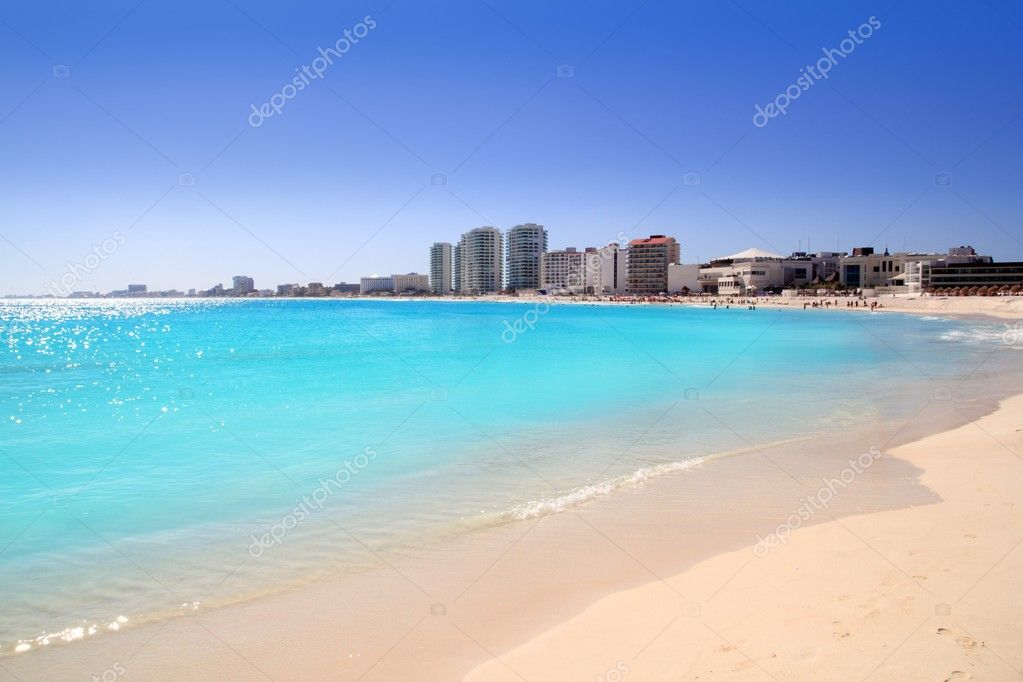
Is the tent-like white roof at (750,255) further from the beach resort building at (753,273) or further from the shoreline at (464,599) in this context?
the shoreline at (464,599)

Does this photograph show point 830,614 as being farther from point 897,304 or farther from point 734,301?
point 734,301

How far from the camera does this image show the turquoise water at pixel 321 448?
23.0ft

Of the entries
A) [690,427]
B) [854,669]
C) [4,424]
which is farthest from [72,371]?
[854,669]

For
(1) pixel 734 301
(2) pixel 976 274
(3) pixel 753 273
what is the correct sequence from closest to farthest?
(2) pixel 976 274
(1) pixel 734 301
(3) pixel 753 273

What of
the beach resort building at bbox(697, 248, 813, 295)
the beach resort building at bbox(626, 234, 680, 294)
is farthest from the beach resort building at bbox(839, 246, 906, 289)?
the beach resort building at bbox(626, 234, 680, 294)

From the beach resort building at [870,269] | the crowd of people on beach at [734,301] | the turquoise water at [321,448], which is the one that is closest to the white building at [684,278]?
the crowd of people on beach at [734,301]

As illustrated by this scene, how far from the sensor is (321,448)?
12820 millimetres

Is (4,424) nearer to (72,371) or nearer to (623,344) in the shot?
(72,371)

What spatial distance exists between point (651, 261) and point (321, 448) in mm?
168144

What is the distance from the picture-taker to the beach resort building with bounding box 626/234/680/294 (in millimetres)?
172625

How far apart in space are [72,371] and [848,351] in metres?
38.1

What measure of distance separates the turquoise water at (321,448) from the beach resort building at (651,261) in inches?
5709

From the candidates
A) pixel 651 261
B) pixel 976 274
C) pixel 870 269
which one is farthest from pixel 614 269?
pixel 976 274

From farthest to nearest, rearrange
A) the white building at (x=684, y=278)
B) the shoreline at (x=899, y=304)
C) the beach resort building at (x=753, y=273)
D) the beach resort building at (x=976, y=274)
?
the white building at (x=684, y=278) < the beach resort building at (x=753, y=273) < the beach resort building at (x=976, y=274) < the shoreline at (x=899, y=304)
